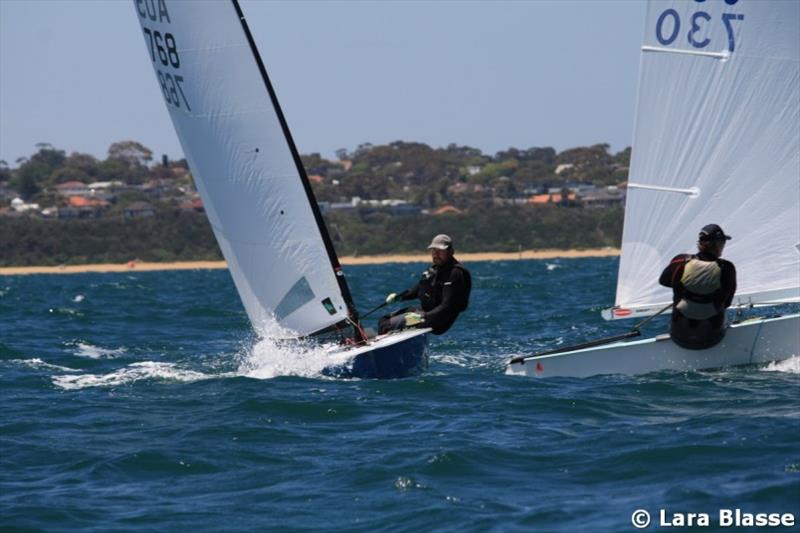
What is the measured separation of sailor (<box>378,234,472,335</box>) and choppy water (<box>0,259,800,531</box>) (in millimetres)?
455

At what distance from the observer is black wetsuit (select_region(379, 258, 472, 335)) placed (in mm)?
10977

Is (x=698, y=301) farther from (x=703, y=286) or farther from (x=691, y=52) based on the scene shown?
(x=691, y=52)

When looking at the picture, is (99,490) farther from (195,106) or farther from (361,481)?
(195,106)

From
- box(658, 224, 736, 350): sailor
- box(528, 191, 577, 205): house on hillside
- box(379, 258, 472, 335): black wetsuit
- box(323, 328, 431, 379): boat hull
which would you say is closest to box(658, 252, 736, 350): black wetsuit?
box(658, 224, 736, 350): sailor

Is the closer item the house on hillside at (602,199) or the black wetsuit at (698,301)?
the black wetsuit at (698,301)

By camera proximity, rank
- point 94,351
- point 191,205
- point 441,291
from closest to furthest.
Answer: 1. point 441,291
2. point 94,351
3. point 191,205

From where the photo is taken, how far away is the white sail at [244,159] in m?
11.2

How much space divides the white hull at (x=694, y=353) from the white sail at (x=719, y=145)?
0.26m

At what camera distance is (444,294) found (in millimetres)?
11000

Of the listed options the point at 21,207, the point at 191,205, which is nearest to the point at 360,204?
the point at 191,205

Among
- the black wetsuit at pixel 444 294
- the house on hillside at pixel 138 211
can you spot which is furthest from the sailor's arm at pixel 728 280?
the house on hillside at pixel 138 211

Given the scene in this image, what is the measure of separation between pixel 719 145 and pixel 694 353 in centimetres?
150

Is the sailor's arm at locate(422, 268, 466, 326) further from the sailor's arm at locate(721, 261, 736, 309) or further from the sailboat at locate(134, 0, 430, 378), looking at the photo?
the sailor's arm at locate(721, 261, 736, 309)

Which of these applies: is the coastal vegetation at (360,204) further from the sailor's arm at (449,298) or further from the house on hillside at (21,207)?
the sailor's arm at (449,298)
